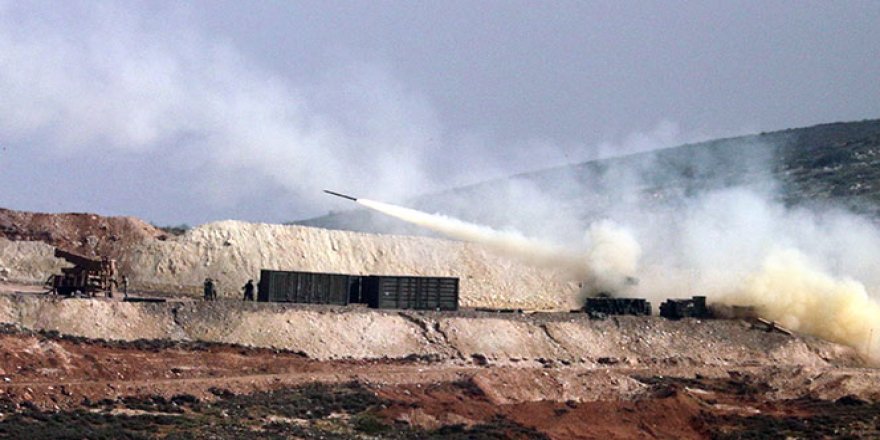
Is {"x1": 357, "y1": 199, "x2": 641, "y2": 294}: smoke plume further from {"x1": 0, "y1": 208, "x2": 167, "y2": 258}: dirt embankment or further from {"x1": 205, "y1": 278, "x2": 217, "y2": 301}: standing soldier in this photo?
{"x1": 0, "y1": 208, "x2": 167, "y2": 258}: dirt embankment

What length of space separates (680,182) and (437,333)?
8315 cm

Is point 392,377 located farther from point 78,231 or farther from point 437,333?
point 78,231

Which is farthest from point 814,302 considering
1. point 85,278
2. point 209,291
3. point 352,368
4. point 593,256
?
point 85,278

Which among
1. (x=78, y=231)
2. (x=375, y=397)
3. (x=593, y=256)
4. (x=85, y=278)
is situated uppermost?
(x=78, y=231)

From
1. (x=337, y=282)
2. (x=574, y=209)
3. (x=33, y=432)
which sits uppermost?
(x=574, y=209)

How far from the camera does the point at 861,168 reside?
12475 centimetres

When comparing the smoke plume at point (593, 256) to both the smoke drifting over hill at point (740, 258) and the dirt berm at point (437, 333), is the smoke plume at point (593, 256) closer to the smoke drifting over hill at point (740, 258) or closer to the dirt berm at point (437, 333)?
the smoke drifting over hill at point (740, 258)

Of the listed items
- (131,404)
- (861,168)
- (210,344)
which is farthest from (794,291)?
(861,168)

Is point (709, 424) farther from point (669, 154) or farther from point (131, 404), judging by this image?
point (669, 154)

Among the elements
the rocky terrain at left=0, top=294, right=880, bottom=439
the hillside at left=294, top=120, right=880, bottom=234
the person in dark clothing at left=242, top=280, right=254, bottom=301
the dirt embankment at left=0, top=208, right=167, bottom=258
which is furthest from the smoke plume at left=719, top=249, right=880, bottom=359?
the dirt embankment at left=0, top=208, right=167, bottom=258

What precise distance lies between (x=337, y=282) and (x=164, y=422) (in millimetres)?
23293

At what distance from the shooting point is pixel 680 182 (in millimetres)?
133625

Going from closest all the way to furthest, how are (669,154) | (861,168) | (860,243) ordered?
(860,243)
(861,168)
(669,154)

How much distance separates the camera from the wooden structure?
176ft
